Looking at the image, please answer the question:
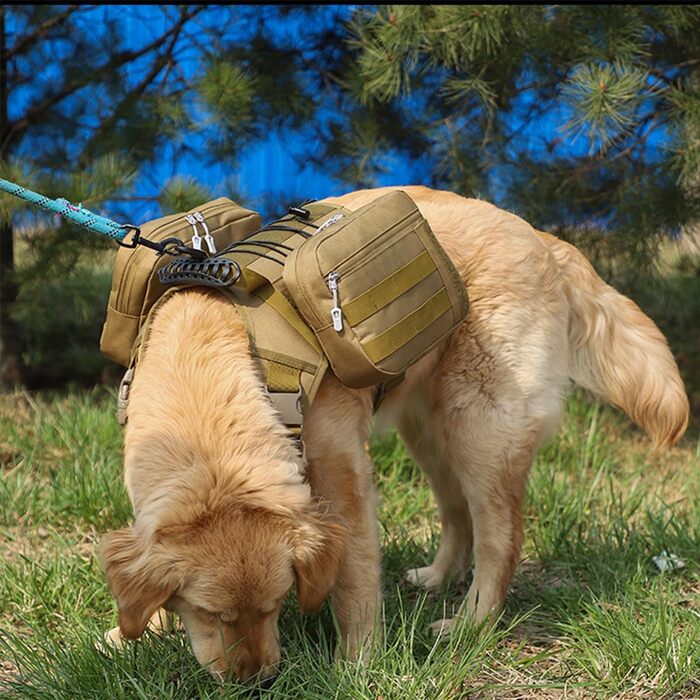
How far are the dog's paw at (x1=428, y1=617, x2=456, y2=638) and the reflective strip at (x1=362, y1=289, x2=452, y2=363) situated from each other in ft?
3.12

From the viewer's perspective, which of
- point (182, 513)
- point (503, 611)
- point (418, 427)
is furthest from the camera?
point (418, 427)

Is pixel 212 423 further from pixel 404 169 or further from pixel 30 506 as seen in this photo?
pixel 404 169

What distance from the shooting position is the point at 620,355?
149 inches

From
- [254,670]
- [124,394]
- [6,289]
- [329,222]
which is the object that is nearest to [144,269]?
[124,394]

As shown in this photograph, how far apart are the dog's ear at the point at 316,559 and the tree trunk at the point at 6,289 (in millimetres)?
3492

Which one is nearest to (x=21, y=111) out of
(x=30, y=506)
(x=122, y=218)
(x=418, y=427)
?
(x=122, y=218)

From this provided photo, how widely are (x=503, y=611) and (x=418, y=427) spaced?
85 centimetres

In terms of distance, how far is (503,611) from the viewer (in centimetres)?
343

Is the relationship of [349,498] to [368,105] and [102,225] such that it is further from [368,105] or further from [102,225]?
[368,105]

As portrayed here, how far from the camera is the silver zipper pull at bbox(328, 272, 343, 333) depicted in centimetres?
292

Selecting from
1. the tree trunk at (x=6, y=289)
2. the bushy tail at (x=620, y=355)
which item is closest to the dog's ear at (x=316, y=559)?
the bushy tail at (x=620, y=355)

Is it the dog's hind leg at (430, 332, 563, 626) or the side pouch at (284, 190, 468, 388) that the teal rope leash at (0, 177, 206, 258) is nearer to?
the side pouch at (284, 190, 468, 388)

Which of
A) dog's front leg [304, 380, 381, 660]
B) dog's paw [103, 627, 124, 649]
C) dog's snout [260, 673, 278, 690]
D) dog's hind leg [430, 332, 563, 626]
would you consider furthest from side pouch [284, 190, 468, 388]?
dog's paw [103, 627, 124, 649]

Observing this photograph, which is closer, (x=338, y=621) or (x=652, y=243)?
(x=338, y=621)
